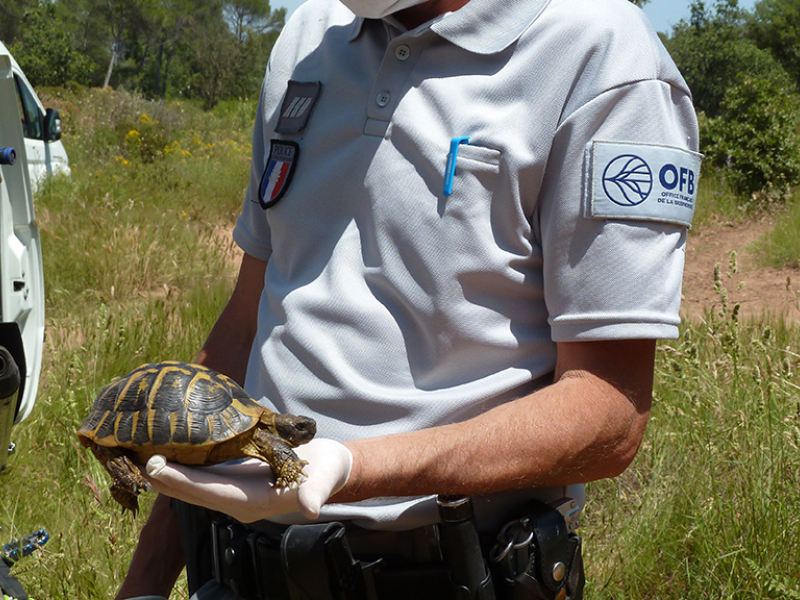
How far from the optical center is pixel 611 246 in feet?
4.37

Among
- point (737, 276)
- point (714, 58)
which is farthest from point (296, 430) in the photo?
point (714, 58)

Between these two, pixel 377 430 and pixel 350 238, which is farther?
pixel 350 238

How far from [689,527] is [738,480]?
0.74ft

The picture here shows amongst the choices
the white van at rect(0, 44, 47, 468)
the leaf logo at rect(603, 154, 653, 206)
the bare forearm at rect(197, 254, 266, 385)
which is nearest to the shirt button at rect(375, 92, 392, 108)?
the leaf logo at rect(603, 154, 653, 206)

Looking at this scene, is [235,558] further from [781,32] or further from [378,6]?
[781,32]

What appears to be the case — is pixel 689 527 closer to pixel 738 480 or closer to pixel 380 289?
pixel 738 480

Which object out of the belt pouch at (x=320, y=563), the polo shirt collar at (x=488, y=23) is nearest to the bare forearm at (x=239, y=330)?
the belt pouch at (x=320, y=563)

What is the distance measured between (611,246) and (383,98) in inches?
21.2

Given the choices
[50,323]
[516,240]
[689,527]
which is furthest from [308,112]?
[50,323]

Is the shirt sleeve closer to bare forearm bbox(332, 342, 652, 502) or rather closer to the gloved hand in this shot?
bare forearm bbox(332, 342, 652, 502)

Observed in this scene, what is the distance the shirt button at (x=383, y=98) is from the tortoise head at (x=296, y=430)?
641mm

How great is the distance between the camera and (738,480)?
8.72ft

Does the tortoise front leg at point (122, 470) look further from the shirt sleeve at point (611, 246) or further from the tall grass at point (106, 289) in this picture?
the tall grass at point (106, 289)

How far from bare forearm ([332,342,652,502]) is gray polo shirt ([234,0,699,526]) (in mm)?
94
